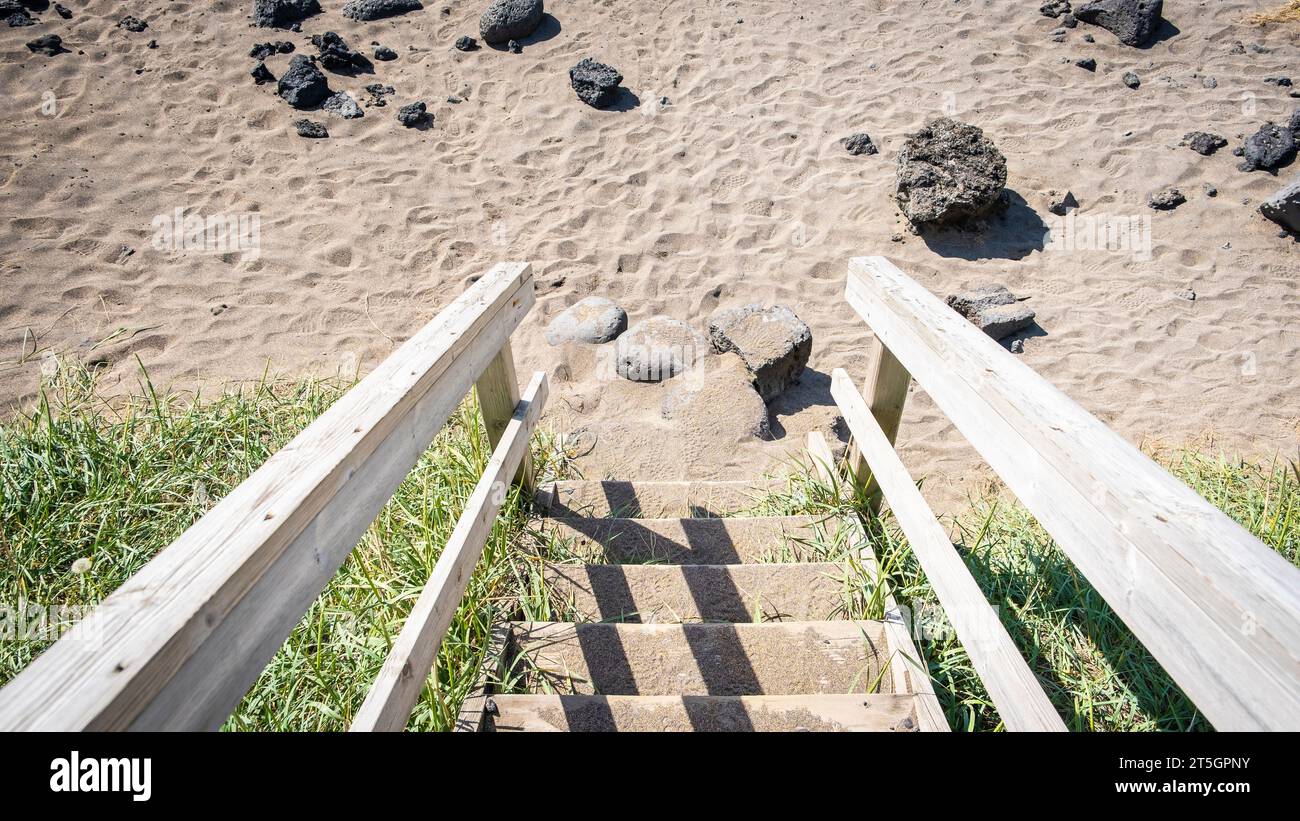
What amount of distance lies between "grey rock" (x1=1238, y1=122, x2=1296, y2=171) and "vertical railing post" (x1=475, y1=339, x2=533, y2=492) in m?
8.45

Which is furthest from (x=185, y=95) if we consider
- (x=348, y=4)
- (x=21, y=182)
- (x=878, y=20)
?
(x=878, y=20)

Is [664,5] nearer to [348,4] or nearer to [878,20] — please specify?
[878,20]

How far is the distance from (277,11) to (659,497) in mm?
9467

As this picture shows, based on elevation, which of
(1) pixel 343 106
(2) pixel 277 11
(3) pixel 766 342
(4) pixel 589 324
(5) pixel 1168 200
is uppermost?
(2) pixel 277 11

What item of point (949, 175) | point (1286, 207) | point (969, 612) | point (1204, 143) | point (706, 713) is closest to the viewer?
point (969, 612)

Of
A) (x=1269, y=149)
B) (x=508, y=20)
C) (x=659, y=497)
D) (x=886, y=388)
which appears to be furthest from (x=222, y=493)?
(x=1269, y=149)

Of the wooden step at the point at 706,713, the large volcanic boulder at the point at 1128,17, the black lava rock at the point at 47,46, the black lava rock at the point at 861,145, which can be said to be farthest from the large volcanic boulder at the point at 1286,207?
the black lava rock at the point at 47,46

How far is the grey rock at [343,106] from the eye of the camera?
8047mm

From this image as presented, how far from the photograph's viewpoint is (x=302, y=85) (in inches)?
317

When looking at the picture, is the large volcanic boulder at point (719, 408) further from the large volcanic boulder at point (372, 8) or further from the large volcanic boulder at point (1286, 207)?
the large volcanic boulder at point (372, 8)

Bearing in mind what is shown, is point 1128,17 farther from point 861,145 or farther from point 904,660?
point 904,660

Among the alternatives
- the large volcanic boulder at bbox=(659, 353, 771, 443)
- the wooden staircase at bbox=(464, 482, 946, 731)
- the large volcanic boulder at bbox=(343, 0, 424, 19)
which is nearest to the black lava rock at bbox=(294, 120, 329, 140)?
the large volcanic boulder at bbox=(343, 0, 424, 19)

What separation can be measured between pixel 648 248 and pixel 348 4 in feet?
22.0

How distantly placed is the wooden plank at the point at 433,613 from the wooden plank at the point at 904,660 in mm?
1469
